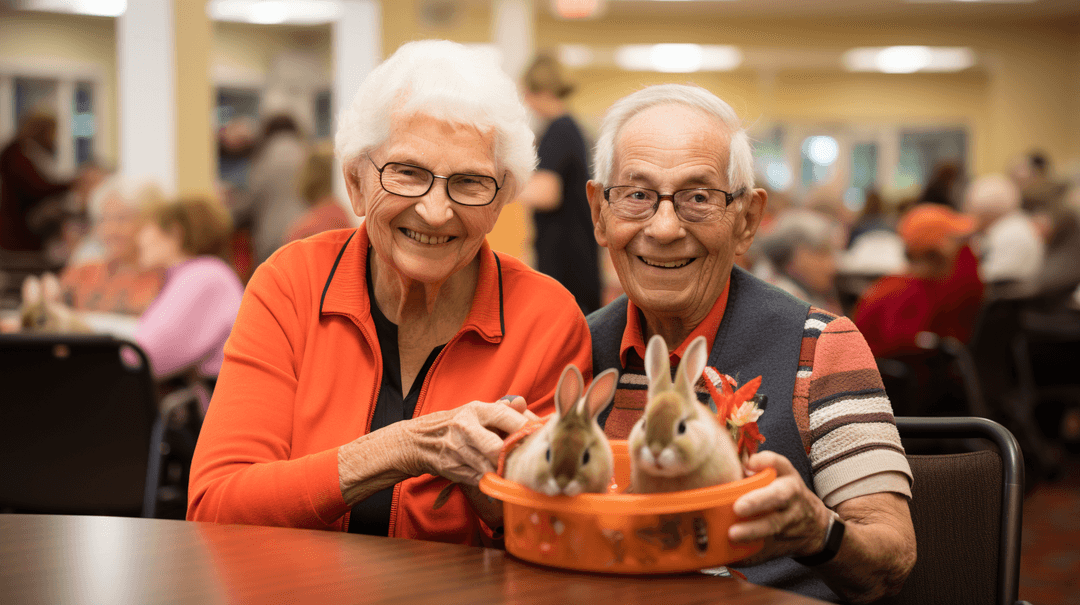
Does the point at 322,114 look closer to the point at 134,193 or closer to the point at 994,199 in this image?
the point at 134,193

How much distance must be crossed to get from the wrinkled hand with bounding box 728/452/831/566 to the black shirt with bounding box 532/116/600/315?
3138 millimetres

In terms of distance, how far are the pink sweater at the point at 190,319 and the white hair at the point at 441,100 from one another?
1.97 metres

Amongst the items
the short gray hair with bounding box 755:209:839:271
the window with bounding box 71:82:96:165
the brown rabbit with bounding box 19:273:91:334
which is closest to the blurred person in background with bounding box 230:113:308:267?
the brown rabbit with bounding box 19:273:91:334

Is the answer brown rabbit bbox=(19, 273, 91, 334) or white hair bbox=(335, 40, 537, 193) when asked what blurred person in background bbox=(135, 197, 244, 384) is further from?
white hair bbox=(335, 40, 537, 193)

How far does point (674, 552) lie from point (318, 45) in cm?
852

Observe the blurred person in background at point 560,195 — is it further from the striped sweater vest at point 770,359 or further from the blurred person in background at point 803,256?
the striped sweater vest at point 770,359

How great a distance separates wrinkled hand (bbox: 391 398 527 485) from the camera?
3.48 ft

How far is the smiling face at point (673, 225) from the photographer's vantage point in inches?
53.5

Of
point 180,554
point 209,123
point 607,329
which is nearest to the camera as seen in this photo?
point 180,554

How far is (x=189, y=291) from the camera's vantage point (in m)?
3.23

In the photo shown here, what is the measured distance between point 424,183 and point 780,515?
28.7 inches

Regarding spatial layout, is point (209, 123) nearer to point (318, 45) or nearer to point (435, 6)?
point (318, 45)

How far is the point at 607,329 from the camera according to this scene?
152 cm

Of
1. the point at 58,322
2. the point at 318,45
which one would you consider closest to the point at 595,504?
the point at 58,322
